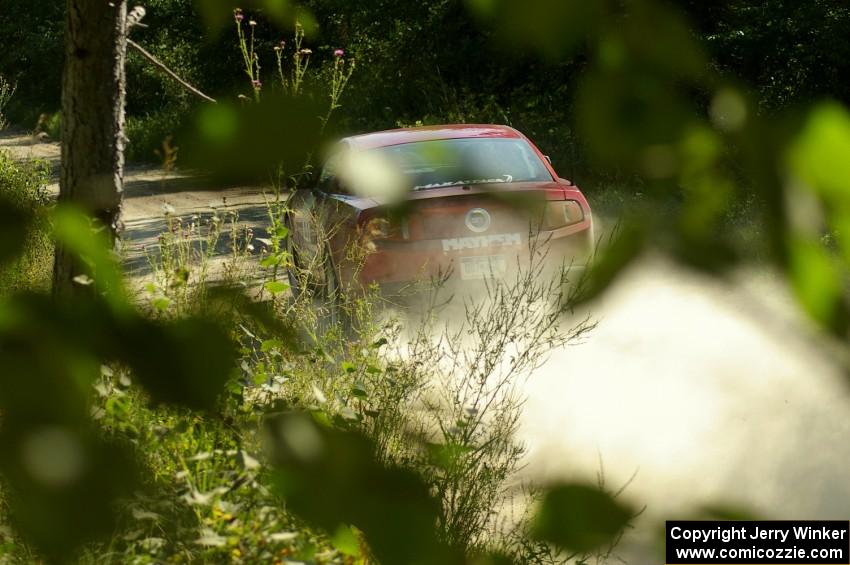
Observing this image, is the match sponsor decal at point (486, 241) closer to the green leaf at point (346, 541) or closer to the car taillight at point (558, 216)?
the car taillight at point (558, 216)

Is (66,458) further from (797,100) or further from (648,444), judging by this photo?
(648,444)

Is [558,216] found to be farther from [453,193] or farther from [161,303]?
[161,303]

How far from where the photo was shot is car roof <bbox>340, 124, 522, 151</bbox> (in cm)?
61

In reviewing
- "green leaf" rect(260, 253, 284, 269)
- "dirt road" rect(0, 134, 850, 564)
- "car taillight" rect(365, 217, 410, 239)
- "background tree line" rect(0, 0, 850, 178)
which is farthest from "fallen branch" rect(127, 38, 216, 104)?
"green leaf" rect(260, 253, 284, 269)

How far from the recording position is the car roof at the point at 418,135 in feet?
2.01

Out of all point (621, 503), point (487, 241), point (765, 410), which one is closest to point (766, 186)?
point (621, 503)

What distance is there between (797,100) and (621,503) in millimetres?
196

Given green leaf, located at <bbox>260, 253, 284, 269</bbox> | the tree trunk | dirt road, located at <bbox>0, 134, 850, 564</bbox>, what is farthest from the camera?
dirt road, located at <bbox>0, 134, 850, 564</bbox>

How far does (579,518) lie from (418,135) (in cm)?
32

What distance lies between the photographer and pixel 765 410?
452 centimetres

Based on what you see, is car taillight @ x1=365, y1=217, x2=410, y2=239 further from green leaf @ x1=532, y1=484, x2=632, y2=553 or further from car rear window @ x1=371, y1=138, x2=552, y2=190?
green leaf @ x1=532, y1=484, x2=632, y2=553

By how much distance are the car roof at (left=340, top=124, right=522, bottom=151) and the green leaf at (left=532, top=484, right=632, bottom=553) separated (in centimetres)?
20

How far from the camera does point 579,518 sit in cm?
50

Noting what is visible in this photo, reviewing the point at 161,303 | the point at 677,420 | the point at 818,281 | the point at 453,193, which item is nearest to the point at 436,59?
the point at 453,193
